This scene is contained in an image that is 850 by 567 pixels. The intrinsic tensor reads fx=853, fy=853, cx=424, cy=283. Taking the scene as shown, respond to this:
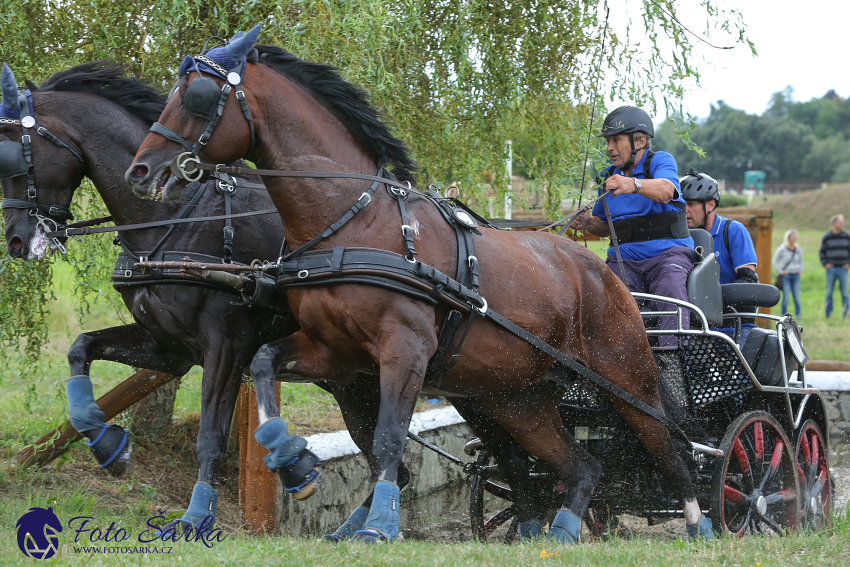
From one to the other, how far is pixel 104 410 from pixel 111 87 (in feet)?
7.23

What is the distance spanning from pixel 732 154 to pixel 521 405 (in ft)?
250

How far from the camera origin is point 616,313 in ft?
15.6

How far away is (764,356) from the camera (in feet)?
17.2

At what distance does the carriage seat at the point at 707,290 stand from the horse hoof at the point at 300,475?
2.59m

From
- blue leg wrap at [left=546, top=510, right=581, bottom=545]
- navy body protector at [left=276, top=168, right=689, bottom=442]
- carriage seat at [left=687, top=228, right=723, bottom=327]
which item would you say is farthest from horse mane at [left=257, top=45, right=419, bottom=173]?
blue leg wrap at [left=546, top=510, right=581, bottom=545]

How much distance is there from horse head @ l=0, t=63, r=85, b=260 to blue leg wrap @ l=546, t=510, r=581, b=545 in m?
3.05

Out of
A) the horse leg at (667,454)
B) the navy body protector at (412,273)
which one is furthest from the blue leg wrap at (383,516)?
the horse leg at (667,454)

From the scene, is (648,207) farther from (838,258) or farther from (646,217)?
(838,258)

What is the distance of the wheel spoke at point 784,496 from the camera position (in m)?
5.17

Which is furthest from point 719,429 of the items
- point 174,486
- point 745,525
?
point 174,486

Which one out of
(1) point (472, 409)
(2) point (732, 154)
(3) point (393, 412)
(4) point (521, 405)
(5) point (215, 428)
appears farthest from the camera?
(2) point (732, 154)

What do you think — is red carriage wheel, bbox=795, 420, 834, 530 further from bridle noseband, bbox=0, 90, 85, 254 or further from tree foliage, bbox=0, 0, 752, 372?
bridle noseband, bbox=0, 90, 85, 254

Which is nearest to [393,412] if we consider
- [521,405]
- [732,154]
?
[521,405]

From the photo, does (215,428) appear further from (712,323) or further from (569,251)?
(712,323)
